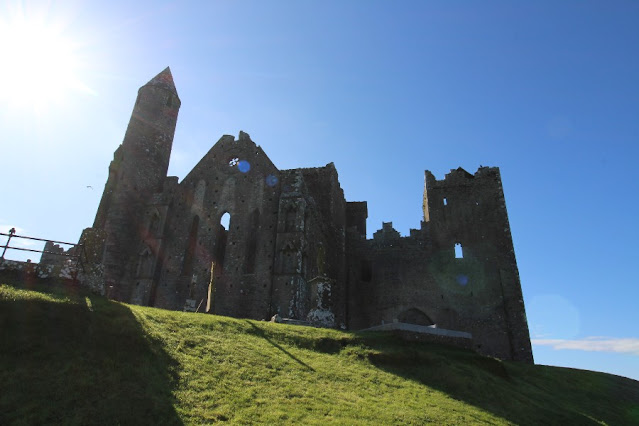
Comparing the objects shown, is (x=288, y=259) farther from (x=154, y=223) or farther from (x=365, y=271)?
(x=365, y=271)

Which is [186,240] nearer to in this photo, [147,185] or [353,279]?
[147,185]

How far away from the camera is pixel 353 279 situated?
32812mm

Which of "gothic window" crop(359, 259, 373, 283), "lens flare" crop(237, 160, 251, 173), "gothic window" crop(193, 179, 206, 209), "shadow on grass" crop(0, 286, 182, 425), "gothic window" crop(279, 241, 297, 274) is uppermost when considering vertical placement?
"lens flare" crop(237, 160, 251, 173)

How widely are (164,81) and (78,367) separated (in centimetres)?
2478

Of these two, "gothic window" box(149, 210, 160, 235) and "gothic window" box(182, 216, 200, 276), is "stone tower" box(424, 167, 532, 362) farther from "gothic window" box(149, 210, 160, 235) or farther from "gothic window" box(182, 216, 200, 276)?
"gothic window" box(149, 210, 160, 235)

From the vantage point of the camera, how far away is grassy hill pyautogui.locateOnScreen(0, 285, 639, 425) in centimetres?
851

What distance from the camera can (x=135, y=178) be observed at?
90.0ft

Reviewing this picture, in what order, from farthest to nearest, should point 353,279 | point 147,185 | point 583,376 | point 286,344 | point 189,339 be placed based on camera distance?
point 353,279
point 147,185
point 583,376
point 286,344
point 189,339

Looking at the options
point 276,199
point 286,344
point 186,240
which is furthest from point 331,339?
point 186,240

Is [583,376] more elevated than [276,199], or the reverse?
[276,199]

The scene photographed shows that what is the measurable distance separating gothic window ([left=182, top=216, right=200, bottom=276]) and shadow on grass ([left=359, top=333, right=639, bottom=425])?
1313 centimetres

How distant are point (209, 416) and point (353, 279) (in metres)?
24.7

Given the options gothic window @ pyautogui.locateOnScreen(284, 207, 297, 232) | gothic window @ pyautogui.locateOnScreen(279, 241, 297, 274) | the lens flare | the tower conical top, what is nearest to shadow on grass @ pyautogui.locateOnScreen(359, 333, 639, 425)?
gothic window @ pyautogui.locateOnScreen(279, 241, 297, 274)

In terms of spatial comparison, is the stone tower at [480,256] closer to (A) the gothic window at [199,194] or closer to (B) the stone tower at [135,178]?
(A) the gothic window at [199,194]
